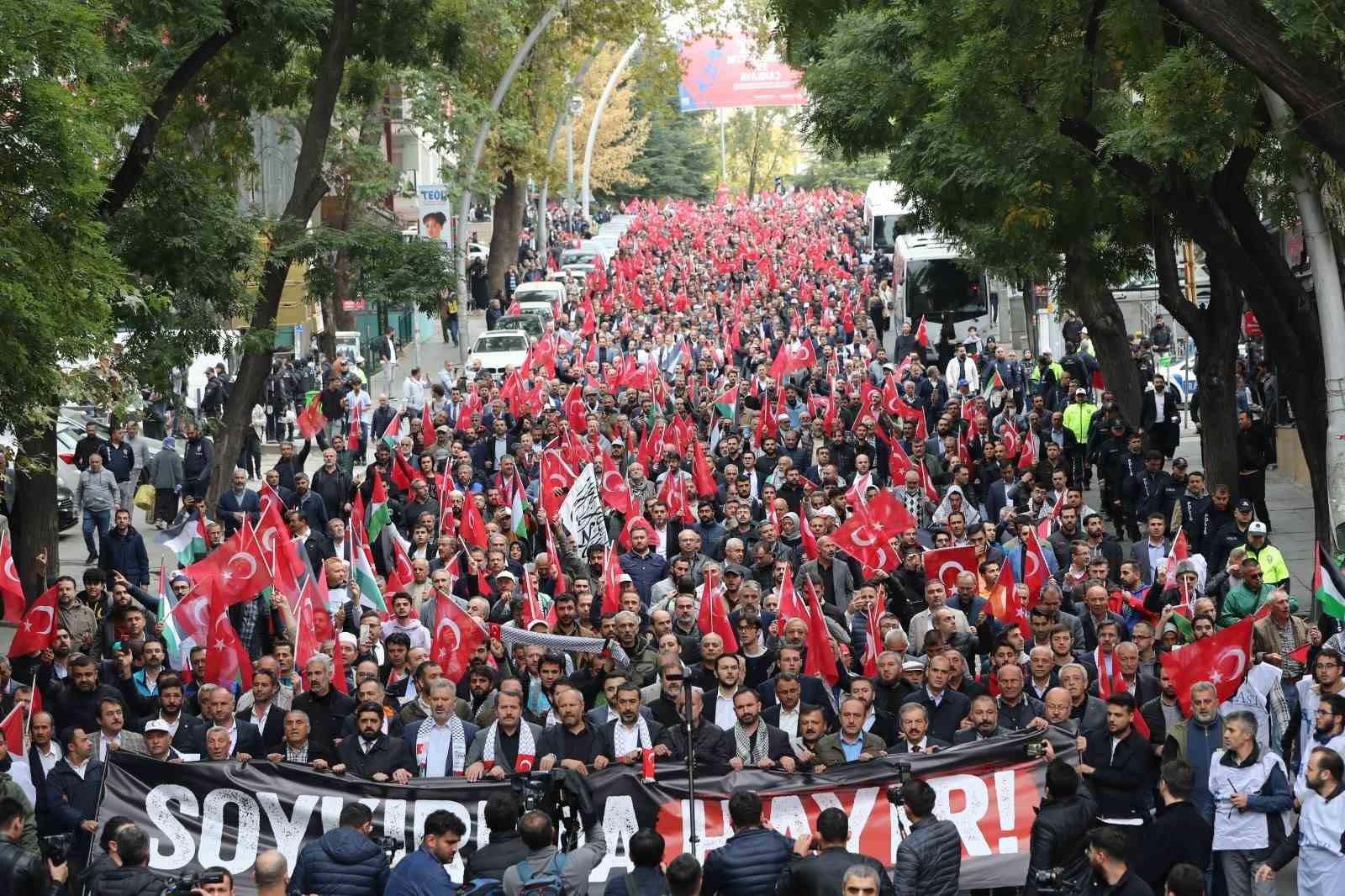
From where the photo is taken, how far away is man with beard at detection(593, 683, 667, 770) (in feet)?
37.3

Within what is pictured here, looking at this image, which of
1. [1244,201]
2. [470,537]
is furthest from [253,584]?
[1244,201]

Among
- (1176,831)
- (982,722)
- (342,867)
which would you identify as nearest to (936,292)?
(982,722)

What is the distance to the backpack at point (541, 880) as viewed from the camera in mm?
9055

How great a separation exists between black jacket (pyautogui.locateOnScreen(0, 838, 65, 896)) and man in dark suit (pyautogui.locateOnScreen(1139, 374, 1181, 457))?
684 inches

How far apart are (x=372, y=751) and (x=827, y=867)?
3.45 m

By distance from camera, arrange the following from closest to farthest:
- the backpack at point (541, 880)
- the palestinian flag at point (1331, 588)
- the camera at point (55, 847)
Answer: the backpack at point (541, 880)
the camera at point (55, 847)
the palestinian flag at point (1331, 588)

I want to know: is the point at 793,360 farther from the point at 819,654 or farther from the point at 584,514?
the point at 819,654

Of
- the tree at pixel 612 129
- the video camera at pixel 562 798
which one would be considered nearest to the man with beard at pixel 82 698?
the video camera at pixel 562 798

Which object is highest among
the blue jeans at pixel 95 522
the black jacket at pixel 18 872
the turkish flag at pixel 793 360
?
the turkish flag at pixel 793 360

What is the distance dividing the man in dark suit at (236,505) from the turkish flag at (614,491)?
3316 millimetres

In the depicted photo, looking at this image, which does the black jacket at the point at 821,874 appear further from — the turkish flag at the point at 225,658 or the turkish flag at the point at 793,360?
the turkish flag at the point at 793,360

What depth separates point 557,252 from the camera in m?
70.9

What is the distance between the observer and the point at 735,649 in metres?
13.9

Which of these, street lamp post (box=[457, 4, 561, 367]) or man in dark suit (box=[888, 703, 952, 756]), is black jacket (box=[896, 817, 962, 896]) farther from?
street lamp post (box=[457, 4, 561, 367])
